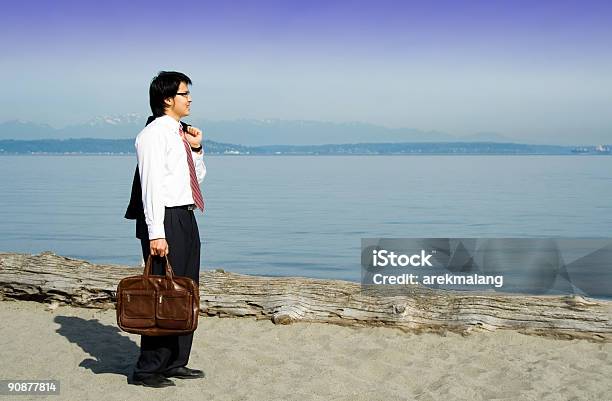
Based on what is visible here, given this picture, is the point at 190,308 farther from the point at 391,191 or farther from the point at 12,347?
the point at 391,191

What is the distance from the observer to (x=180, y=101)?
4965mm

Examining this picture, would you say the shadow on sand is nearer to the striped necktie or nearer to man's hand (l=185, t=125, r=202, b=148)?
the striped necktie

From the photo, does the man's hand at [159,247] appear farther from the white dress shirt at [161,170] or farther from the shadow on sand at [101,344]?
the shadow on sand at [101,344]

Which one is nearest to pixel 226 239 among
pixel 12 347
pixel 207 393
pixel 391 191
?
pixel 12 347

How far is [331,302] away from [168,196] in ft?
8.46

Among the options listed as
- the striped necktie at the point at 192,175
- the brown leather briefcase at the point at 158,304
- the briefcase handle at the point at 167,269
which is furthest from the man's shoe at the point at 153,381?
the striped necktie at the point at 192,175

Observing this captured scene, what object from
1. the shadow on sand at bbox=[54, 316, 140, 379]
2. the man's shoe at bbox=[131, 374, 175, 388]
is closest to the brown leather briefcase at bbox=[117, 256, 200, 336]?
the man's shoe at bbox=[131, 374, 175, 388]

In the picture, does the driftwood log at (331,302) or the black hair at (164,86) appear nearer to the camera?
the black hair at (164,86)

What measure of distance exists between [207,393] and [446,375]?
1.73m

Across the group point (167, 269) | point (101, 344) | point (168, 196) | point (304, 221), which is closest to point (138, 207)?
point (168, 196)

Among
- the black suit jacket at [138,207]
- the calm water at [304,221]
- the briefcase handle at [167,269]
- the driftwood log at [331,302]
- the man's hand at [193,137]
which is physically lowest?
the calm water at [304,221]

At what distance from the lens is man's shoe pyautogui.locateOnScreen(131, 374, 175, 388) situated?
509cm

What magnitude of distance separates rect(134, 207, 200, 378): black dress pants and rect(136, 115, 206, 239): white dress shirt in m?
0.13

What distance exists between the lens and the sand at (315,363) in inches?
201
